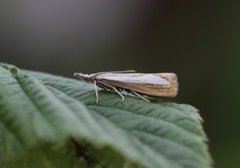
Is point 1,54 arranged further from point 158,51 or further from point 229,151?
point 229,151

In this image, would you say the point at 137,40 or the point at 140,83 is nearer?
the point at 140,83

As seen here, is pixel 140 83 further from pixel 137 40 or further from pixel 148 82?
pixel 137 40

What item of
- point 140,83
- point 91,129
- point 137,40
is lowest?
point 137,40

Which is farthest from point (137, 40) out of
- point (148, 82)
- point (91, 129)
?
point (91, 129)

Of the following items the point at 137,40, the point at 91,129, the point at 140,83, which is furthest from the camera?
the point at 137,40

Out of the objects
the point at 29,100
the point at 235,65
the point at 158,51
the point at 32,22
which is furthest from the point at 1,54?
the point at 29,100

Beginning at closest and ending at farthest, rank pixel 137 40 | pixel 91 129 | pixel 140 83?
pixel 91 129
pixel 140 83
pixel 137 40

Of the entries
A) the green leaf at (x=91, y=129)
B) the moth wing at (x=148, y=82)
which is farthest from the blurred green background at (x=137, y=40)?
the green leaf at (x=91, y=129)

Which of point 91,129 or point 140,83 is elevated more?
point 91,129
